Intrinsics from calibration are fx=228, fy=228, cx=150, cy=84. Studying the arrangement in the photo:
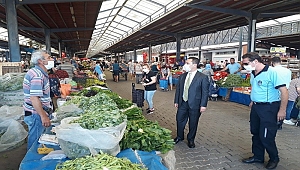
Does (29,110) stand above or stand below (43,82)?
below

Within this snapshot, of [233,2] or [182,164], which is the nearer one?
[182,164]

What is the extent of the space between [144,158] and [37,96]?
1.56 meters

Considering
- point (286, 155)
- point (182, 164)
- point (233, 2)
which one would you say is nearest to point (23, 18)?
point (233, 2)

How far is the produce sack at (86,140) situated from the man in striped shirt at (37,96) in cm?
96

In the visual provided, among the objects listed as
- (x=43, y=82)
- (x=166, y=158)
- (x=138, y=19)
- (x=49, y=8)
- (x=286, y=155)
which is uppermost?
(x=138, y=19)

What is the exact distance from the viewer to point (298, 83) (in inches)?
217

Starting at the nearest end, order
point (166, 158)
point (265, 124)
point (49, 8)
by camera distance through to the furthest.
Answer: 1. point (166, 158)
2. point (265, 124)
3. point (49, 8)

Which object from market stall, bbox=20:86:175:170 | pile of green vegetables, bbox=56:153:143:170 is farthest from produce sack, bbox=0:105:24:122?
Answer: pile of green vegetables, bbox=56:153:143:170

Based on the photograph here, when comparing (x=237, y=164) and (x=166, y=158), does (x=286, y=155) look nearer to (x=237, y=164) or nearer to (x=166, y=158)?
(x=237, y=164)

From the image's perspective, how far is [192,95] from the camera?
4.12 meters

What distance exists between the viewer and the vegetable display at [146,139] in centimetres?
223

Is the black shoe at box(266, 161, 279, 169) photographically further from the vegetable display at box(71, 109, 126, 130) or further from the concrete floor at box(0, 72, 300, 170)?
the vegetable display at box(71, 109, 126, 130)

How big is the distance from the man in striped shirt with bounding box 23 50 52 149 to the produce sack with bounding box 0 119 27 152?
5.08ft

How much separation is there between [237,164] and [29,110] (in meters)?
3.15
